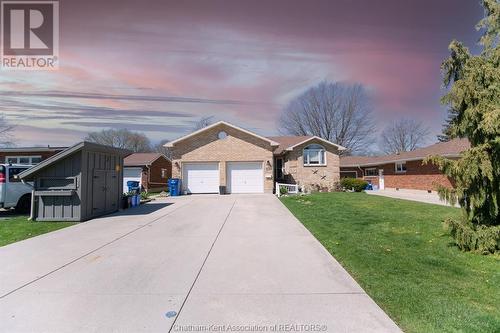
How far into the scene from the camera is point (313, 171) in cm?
2473

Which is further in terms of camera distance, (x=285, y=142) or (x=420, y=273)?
(x=285, y=142)

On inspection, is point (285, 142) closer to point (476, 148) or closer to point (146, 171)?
point (146, 171)

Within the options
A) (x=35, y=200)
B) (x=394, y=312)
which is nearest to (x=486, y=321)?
(x=394, y=312)

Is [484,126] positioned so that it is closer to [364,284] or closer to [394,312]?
[364,284]

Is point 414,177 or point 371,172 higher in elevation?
point 371,172

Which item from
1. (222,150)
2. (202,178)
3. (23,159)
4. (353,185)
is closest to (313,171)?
(353,185)

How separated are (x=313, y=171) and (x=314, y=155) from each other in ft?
4.38

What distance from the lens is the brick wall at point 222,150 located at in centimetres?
2294

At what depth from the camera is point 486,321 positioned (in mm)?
3260

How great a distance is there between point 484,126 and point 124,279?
23.3 ft

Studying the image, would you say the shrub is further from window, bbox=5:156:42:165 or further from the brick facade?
window, bbox=5:156:42:165

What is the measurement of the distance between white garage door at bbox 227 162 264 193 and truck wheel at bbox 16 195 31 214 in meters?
12.8

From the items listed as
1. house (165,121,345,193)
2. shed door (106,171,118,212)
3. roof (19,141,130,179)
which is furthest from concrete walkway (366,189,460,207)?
roof (19,141,130,179)

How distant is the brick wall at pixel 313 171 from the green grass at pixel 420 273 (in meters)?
15.6
